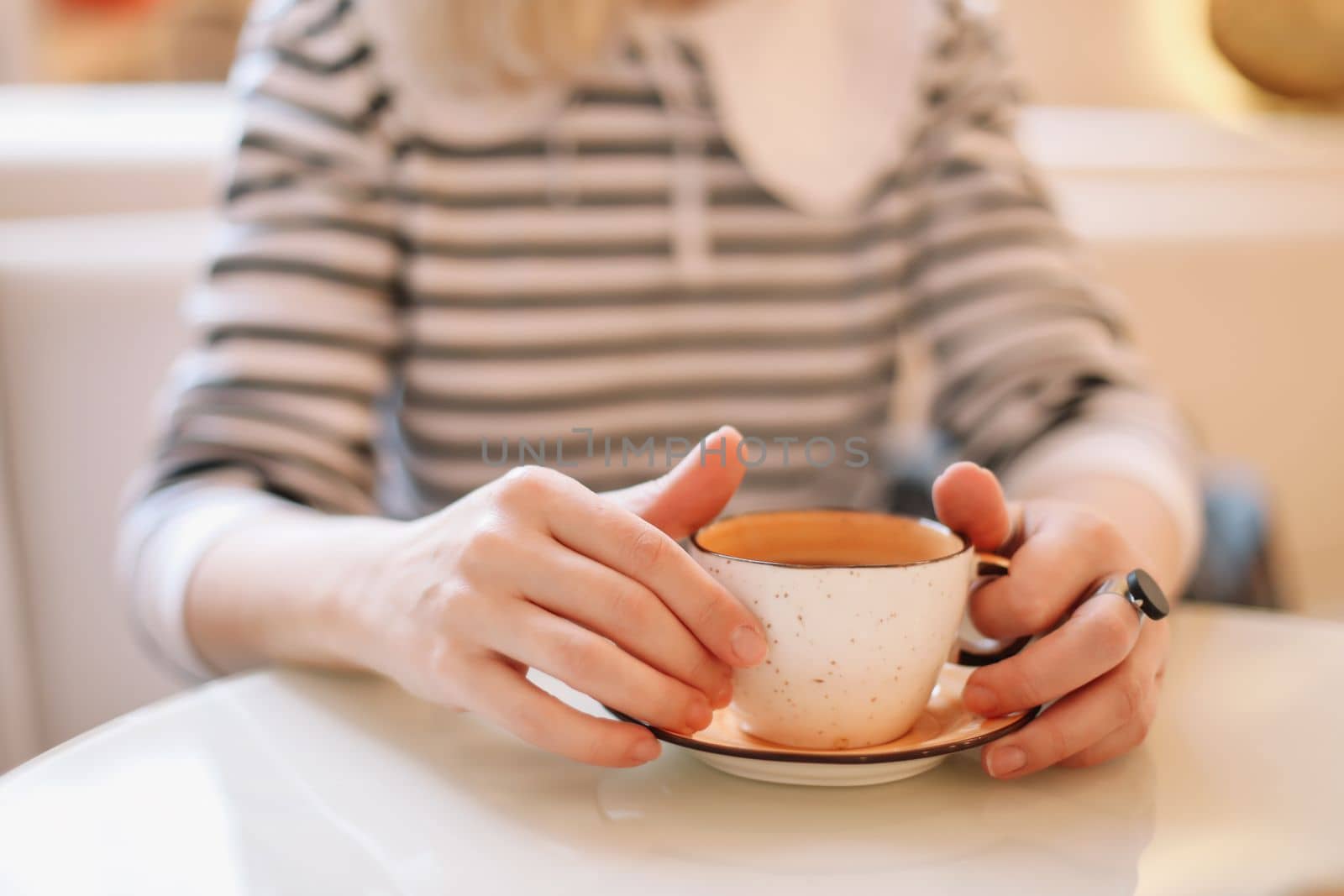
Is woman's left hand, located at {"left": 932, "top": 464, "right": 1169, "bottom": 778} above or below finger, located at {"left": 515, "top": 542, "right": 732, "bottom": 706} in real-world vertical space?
below

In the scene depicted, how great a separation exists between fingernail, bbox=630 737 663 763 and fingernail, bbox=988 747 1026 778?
0.12 m

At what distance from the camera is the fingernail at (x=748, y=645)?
0.39m

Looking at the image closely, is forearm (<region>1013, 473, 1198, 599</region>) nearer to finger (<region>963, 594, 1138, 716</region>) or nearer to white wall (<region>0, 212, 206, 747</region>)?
finger (<region>963, 594, 1138, 716</region>)

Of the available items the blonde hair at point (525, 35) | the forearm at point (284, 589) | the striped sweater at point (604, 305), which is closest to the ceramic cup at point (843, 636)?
the forearm at point (284, 589)

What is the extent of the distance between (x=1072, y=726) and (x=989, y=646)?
3.3 inches

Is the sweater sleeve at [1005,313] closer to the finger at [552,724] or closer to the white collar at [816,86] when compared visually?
the white collar at [816,86]

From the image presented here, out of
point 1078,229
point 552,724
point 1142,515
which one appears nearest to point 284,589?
point 552,724

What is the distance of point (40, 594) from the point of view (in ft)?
3.35

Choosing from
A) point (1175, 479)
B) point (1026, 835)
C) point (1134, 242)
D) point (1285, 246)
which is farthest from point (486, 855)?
point (1285, 246)

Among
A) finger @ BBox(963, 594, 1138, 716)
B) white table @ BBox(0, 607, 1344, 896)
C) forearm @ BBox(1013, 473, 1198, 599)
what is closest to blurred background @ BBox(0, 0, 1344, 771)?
forearm @ BBox(1013, 473, 1198, 599)

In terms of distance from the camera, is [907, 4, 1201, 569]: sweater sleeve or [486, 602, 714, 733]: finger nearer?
[486, 602, 714, 733]: finger

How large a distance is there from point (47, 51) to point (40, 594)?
0.86 meters

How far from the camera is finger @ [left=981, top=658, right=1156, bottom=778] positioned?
0.41 metres

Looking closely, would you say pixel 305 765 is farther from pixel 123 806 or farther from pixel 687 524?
pixel 687 524
